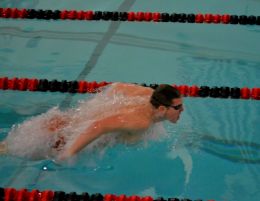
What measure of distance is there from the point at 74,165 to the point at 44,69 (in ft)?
5.02

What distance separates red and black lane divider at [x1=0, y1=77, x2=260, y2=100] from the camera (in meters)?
3.44

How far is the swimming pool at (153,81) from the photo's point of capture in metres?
3.15

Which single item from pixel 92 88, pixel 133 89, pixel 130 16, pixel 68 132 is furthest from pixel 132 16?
pixel 68 132

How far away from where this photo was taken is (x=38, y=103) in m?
3.84

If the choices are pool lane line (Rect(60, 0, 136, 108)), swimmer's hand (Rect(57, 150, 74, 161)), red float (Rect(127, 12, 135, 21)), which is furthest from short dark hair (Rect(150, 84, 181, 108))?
red float (Rect(127, 12, 135, 21))

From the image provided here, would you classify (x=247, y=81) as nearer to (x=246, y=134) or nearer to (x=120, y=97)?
(x=246, y=134)

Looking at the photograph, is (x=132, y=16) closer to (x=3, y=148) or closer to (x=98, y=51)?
(x=98, y=51)

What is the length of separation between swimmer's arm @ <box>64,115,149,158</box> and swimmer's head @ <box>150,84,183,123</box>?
13 cm

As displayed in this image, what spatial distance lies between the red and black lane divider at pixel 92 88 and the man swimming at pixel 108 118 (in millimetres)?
298

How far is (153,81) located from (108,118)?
1.59 metres

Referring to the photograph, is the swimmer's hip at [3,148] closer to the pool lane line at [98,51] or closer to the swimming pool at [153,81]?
the swimming pool at [153,81]

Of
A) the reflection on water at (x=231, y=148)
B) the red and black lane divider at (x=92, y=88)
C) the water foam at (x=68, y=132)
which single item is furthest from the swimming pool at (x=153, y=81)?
the red and black lane divider at (x=92, y=88)

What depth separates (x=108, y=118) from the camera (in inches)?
106

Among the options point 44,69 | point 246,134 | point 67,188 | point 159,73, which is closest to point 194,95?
point 246,134
